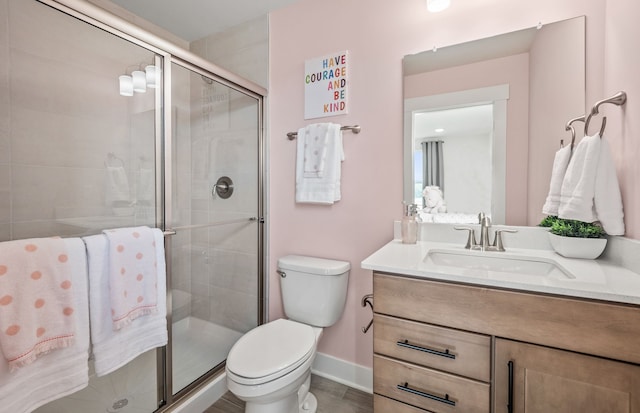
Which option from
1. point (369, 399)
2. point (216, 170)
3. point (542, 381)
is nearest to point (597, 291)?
point (542, 381)

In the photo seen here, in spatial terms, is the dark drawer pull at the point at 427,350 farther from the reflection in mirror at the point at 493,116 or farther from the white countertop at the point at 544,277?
the reflection in mirror at the point at 493,116

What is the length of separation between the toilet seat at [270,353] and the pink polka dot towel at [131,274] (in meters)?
0.41

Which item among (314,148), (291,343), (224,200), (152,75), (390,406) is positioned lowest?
(390,406)

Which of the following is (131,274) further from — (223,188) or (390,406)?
(390,406)

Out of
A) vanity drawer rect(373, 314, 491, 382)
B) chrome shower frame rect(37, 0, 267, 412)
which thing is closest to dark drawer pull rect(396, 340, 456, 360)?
vanity drawer rect(373, 314, 491, 382)

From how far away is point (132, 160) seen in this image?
1.32 meters

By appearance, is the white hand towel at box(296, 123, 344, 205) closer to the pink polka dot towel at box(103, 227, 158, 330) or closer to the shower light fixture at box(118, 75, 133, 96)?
the pink polka dot towel at box(103, 227, 158, 330)

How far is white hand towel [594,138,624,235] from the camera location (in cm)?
100

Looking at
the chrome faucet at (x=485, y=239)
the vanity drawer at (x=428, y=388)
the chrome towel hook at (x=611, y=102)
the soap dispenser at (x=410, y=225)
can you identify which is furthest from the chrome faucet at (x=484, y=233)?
the vanity drawer at (x=428, y=388)

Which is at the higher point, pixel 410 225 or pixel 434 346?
pixel 410 225

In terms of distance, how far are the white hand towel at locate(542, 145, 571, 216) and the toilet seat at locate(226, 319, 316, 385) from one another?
1.20m

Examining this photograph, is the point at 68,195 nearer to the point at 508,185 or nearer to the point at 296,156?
the point at 296,156

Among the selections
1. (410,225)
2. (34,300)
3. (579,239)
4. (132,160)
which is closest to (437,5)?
(410,225)

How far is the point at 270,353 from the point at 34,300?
83 centimetres
